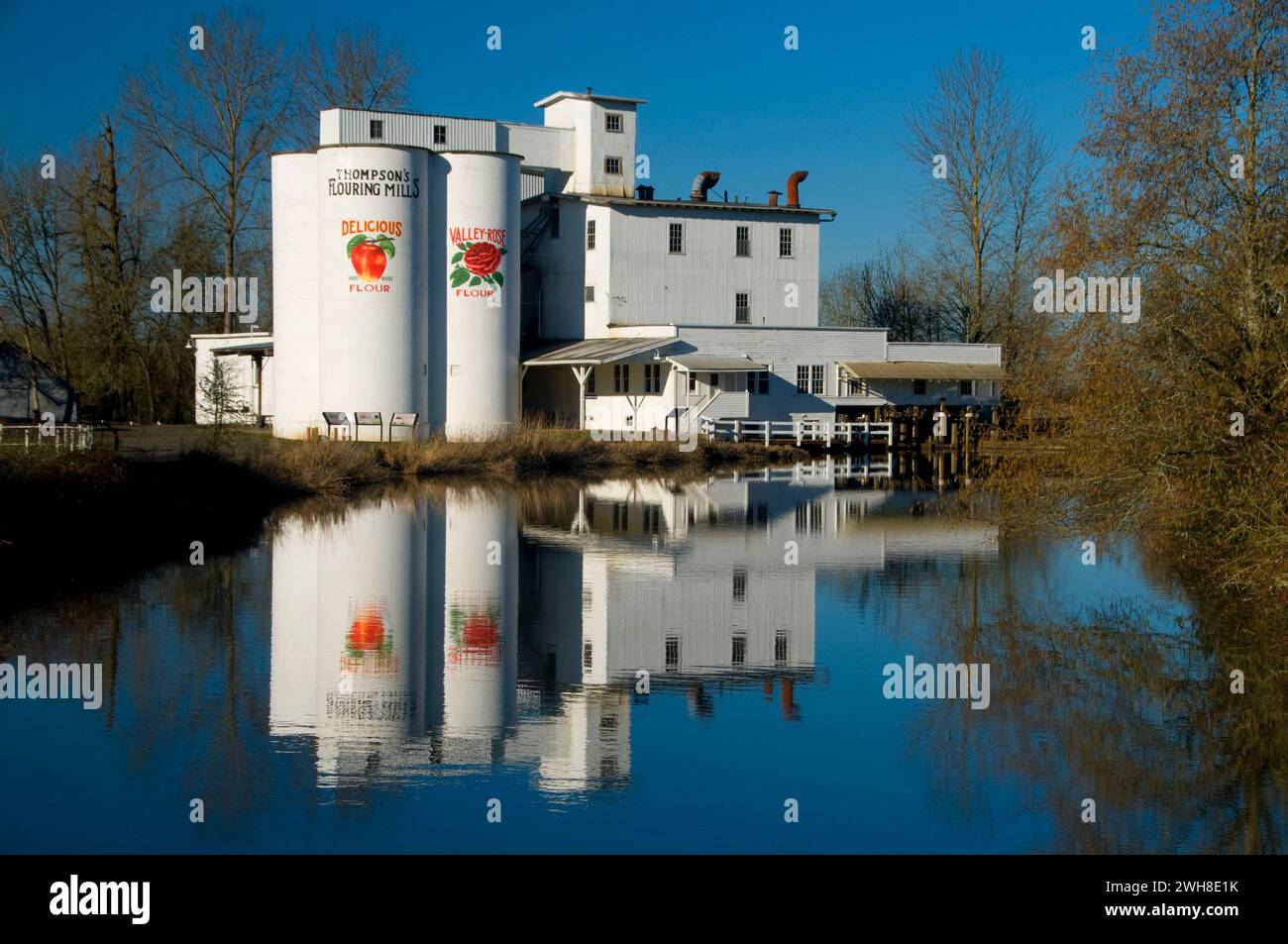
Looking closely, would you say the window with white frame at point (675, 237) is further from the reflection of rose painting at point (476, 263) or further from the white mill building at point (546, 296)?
the reflection of rose painting at point (476, 263)

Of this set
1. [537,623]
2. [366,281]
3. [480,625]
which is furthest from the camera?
[366,281]

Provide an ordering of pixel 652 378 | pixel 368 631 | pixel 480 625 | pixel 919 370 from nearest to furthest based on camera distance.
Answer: pixel 368 631 → pixel 480 625 → pixel 652 378 → pixel 919 370

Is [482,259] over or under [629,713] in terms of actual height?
over

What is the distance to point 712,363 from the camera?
56188 mm

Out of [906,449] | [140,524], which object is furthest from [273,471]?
[906,449]

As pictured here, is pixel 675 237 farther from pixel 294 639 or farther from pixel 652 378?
pixel 294 639

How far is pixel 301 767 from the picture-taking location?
436 inches

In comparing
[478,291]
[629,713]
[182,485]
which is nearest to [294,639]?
[629,713]

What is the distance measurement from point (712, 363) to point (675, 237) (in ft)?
25.7

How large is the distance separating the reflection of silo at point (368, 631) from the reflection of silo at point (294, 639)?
0.12 meters

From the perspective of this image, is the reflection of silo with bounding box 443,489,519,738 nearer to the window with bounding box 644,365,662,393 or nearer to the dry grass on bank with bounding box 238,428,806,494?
the dry grass on bank with bounding box 238,428,806,494

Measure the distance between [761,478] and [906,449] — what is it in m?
16.8

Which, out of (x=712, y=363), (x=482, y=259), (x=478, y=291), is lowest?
(x=712, y=363)

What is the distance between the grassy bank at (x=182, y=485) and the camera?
22609mm
